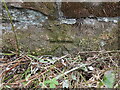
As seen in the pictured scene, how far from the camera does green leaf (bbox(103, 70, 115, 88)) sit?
33.9 inches

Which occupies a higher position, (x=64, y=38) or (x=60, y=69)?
(x=64, y=38)

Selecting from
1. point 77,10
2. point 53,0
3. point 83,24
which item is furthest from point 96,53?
point 53,0

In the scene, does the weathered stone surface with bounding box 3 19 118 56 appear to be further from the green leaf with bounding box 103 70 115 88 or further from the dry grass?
the green leaf with bounding box 103 70 115 88

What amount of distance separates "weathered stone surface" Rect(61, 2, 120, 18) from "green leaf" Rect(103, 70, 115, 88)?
1.28ft

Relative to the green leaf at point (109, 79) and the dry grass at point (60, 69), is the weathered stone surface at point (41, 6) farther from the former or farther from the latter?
the green leaf at point (109, 79)

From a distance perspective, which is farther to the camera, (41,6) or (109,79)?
(41,6)

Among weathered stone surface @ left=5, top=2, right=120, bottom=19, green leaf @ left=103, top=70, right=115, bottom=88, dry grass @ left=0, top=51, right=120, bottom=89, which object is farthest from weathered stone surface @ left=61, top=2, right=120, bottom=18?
green leaf @ left=103, top=70, right=115, bottom=88

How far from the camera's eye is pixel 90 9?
1.02 metres

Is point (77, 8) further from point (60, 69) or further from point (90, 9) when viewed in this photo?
point (60, 69)

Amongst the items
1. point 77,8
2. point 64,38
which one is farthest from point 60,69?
point 77,8

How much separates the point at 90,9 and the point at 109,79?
456mm

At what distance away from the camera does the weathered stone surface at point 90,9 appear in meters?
1.01

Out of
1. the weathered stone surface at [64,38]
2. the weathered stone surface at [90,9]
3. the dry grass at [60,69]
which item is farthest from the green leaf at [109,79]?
the weathered stone surface at [90,9]

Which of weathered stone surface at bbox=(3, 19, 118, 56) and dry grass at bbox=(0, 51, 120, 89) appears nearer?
dry grass at bbox=(0, 51, 120, 89)
